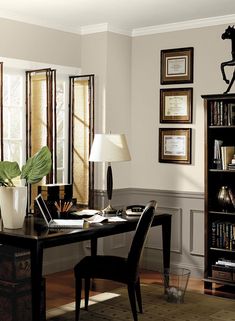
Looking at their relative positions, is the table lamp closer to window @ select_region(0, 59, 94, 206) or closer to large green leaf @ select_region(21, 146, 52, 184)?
large green leaf @ select_region(21, 146, 52, 184)

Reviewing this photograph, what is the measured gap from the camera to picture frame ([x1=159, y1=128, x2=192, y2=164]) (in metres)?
5.94

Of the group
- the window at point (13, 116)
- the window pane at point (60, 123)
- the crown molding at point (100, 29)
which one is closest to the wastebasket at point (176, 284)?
the window at point (13, 116)

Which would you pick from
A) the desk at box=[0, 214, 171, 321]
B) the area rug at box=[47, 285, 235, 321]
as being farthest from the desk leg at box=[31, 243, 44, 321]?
the area rug at box=[47, 285, 235, 321]

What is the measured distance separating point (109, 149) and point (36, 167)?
85 cm

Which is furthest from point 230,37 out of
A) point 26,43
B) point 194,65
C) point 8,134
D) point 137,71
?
point 8,134

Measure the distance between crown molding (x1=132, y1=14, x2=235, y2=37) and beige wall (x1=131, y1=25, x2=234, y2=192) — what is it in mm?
43

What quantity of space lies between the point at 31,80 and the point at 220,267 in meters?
2.51

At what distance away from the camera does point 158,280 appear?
580 cm

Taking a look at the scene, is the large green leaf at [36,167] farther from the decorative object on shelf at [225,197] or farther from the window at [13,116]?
the decorative object on shelf at [225,197]

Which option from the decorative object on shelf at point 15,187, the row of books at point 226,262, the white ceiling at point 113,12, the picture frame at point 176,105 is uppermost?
the white ceiling at point 113,12

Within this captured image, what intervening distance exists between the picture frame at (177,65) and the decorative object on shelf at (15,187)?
2175mm

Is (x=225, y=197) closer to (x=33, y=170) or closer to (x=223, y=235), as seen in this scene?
(x=223, y=235)

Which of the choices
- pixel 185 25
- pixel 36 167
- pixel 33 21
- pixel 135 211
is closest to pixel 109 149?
pixel 135 211

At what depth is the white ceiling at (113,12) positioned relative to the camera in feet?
16.6
